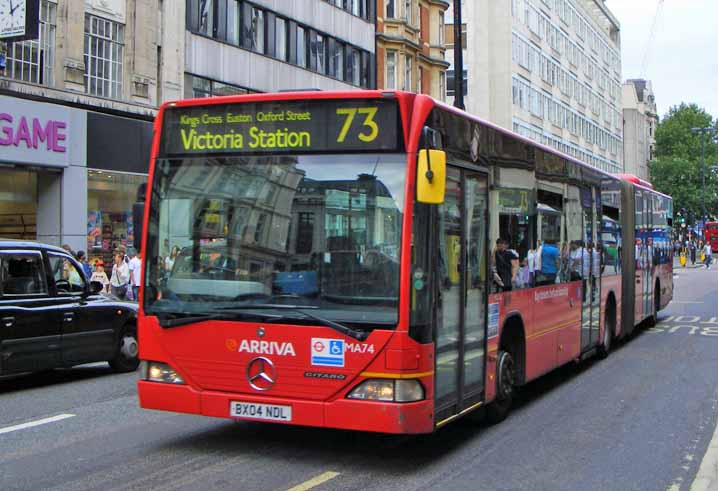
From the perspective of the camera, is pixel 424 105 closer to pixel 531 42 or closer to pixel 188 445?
pixel 188 445

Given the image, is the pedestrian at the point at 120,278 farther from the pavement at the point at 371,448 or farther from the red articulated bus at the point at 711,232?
the red articulated bus at the point at 711,232

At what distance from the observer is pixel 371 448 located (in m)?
7.62

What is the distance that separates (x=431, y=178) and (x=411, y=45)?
38.4m

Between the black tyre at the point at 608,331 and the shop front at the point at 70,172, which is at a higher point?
the shop front at the point at 70,172

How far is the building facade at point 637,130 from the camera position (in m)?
114

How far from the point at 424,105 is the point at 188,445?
11.4 ft

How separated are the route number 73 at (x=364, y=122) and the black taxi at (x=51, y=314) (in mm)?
5784

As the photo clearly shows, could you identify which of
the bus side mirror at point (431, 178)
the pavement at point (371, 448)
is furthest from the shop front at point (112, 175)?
the bus side mirror at point (431, 178)

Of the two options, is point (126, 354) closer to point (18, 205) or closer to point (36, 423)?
point (36, 423)

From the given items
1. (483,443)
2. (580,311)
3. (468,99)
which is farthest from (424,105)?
(468,99)

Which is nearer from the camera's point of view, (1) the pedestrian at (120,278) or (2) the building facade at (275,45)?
(1) the pedestrian at (120,278)

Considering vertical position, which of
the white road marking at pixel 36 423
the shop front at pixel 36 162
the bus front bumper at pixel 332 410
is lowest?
the white road marking at pixel 36 423

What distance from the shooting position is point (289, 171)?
6887mm

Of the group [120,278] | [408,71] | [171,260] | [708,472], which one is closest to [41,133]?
[120,278]
